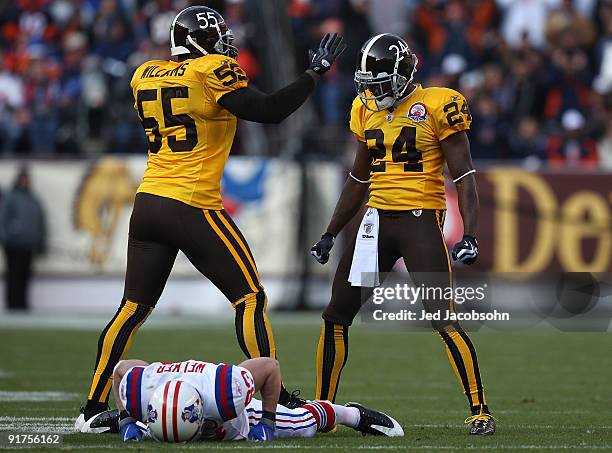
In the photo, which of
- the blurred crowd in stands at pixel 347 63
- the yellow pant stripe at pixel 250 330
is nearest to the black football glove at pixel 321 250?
the yellow pant stripe at pixel 250 330

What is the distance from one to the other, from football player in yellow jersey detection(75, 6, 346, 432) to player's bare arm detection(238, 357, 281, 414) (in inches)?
13.1

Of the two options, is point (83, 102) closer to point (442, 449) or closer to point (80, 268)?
point (80, 268)

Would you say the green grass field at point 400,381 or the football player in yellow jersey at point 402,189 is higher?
the football player in yellow jersey at point 402,189

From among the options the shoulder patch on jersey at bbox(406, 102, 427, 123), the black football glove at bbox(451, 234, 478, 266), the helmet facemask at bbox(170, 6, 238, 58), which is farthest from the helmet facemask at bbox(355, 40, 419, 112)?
the black football glove at bbox(451, 234, 478, 266)

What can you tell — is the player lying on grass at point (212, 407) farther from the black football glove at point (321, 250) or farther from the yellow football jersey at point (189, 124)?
the yellow football jersey at point (189, 124)

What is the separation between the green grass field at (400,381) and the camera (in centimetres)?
616

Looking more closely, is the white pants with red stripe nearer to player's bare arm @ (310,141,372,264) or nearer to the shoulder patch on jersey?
player's bare arm @ (310,141,372,264)

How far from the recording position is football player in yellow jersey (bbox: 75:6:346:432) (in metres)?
6.42

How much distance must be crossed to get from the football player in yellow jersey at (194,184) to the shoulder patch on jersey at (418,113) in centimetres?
48

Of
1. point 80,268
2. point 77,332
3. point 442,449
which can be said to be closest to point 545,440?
point 442,449

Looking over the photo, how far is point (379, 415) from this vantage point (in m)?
6.36

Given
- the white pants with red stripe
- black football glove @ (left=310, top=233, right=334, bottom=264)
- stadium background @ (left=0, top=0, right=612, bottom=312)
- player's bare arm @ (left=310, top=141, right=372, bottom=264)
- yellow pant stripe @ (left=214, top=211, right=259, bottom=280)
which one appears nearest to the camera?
the white pants with red stripe

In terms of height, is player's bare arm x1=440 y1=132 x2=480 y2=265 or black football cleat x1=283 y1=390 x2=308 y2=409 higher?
player's bare arm x1=440 y1=132 x2=480 y2=265

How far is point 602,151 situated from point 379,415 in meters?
9.82
